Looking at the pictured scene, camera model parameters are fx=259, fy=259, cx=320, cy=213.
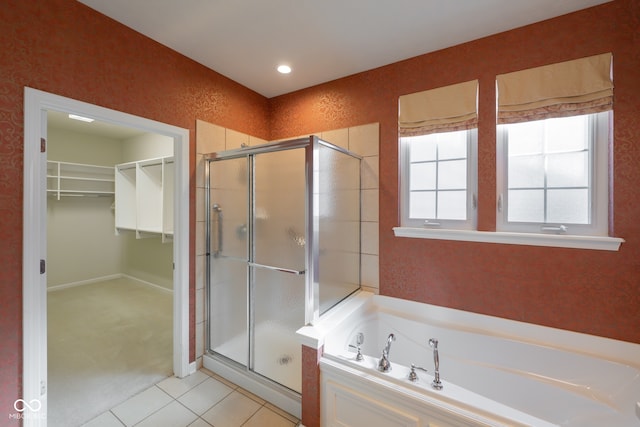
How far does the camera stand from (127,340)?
2.55 m

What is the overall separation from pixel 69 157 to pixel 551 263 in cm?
588

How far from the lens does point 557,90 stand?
5.34 ft

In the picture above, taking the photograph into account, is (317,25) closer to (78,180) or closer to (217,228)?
(217,228)

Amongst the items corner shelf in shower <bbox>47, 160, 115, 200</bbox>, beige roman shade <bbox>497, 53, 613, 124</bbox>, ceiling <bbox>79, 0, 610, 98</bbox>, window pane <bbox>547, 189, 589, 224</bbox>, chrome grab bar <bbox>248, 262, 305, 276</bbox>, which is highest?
ceiling <bbox>79, 0, 610, 98</bbox>

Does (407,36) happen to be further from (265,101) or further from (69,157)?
(69,157)

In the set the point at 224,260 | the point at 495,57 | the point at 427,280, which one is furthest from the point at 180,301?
the point at 495,57

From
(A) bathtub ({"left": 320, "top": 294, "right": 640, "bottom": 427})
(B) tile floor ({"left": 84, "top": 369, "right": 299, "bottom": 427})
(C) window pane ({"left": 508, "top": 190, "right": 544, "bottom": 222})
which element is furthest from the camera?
(C) window pane ({"left": 508, "top": 190, "right": 544, "bottom": 222})

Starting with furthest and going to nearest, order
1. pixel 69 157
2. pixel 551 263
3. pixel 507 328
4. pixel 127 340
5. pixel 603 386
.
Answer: pixel 69 157 → pixel 127 340 → pixel 507 328 → pixel 551 263 → pixel 603 386

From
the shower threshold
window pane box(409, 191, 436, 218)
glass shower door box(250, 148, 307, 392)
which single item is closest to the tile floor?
the shower threshold

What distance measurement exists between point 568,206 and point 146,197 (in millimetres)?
4382

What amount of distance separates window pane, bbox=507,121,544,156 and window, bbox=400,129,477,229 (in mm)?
226

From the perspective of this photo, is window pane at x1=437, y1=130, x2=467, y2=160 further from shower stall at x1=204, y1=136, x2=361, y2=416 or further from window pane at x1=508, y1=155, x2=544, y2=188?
shower stall at x1=204, y1=136, x2=361, y2=416

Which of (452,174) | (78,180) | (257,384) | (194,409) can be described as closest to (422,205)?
(452,174)

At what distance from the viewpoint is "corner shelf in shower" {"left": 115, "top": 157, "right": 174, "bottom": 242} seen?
3201mm
